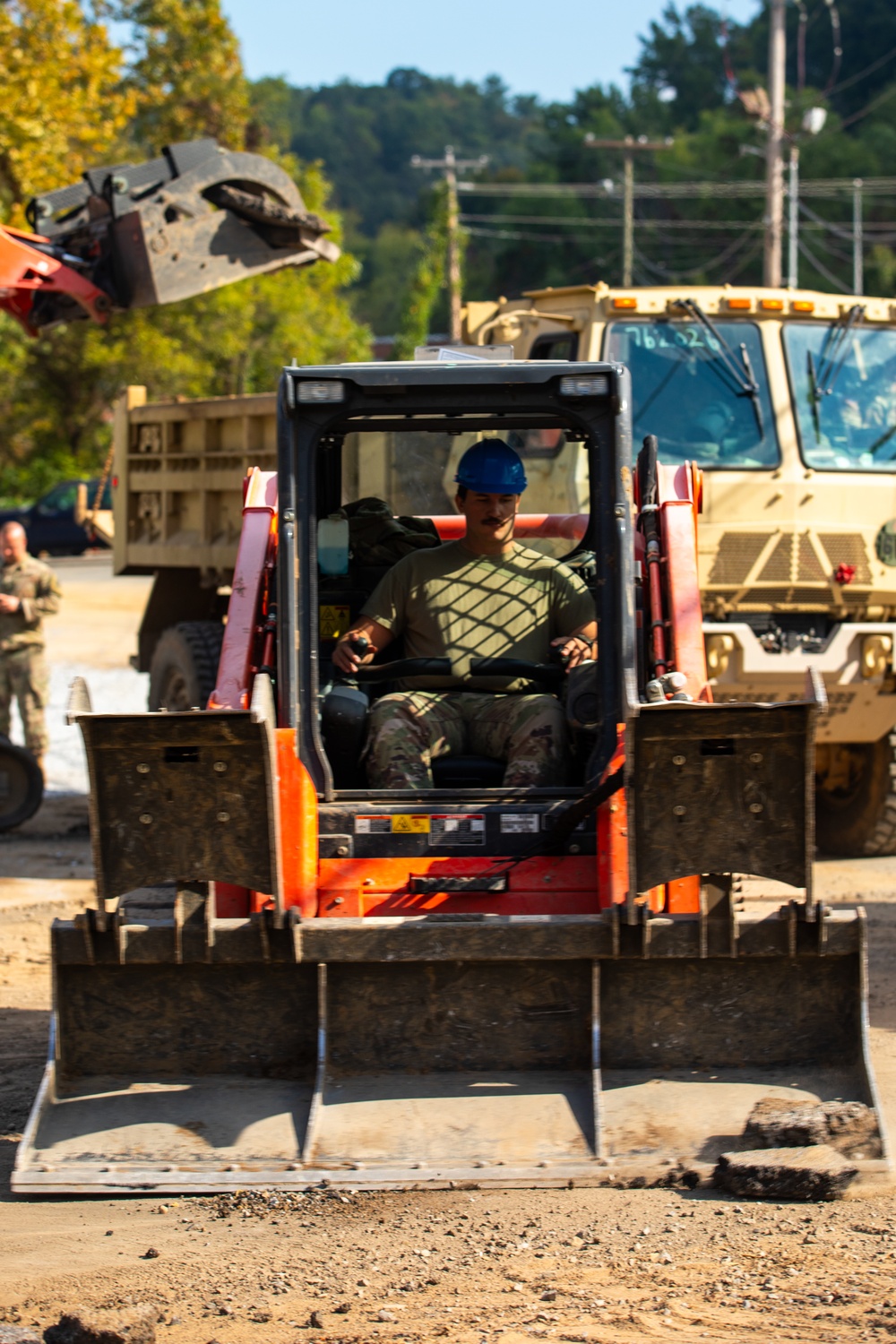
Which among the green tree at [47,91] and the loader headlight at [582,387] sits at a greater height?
the green tree at [47,91]

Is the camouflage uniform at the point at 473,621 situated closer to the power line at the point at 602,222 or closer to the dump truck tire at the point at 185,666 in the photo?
the dump truck tire at the point at 185,666

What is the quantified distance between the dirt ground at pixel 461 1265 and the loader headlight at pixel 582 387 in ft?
7.17

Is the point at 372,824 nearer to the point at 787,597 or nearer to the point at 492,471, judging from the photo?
the point at 492,471

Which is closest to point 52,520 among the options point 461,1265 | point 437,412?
A: point 437,412

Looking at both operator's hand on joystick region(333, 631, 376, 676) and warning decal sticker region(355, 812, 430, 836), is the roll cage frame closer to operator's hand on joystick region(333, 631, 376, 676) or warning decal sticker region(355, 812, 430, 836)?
warning decal sticker region(355, 812, 430, 836)

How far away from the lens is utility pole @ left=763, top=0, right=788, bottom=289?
25312 mm

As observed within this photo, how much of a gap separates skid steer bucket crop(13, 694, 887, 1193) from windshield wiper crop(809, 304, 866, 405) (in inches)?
179

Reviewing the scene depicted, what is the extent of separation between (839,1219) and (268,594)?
8.45 feet

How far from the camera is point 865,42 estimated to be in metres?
65.6

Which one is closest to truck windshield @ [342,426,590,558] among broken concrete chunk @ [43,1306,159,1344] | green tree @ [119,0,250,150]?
broken concrete chunk @ [43,1306,159,1344]

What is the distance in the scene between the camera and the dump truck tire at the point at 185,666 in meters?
9.82

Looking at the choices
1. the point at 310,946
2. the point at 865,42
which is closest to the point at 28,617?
the point at 310,946

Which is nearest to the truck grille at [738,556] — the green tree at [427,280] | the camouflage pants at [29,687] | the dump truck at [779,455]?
the dump truck at [779,455]

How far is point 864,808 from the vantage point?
9.12m
